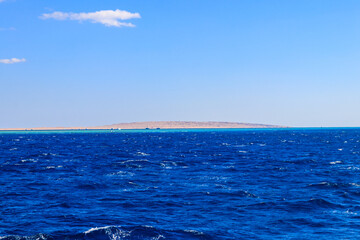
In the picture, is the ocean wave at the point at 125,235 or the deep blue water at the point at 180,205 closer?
the ocean wave at the point at 125,235

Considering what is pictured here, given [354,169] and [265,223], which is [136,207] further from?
Answer: [354,169]

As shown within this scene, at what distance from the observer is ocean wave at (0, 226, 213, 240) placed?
18.1 meters

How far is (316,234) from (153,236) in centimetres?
839

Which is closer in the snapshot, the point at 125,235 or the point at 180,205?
the point at 125,235

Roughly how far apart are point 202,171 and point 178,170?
3.05 metres

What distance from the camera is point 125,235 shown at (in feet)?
60.8

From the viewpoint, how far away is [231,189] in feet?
104

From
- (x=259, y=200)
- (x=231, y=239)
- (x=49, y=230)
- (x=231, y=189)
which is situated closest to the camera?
(x=231, y=239)

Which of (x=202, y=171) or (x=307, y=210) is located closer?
(x=307, y=210)

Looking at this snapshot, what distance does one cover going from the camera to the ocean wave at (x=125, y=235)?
1808cm

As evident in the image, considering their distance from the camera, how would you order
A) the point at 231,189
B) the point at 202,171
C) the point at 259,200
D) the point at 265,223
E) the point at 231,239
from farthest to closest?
the point at 202,171, the point at 231,189, the point at 259,200, the point at 265,223, the point at 231,239

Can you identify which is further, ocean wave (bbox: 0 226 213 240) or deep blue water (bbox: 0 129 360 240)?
deep blue water (bbox: 0 129 360 240)

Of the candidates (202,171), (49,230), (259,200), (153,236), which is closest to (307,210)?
(259,200)

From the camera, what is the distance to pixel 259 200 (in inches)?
1060
